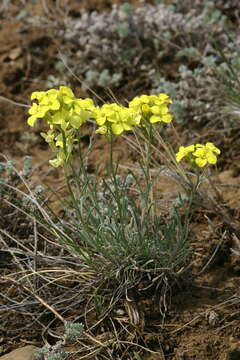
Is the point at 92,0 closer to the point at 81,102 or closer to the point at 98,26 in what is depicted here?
the point at 98,26

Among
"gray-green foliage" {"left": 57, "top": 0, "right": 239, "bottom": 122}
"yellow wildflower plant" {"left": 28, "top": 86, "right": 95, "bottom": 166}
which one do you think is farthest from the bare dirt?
"yellow wildflower plant" {"left": 28, "top": 86, "right": 95, "bottom": 166}

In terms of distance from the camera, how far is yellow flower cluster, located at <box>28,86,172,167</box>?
205 cm

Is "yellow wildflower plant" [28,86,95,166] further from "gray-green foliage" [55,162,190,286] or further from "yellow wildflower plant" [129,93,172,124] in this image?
"gray-green foliage" [55,162,190,286]

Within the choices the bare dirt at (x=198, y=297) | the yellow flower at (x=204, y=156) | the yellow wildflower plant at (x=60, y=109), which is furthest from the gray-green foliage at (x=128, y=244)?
the yellow wildflower plant at (x=60, y=109)

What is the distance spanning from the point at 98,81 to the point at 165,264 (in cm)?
189

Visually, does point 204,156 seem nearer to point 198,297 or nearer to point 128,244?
point 128,244

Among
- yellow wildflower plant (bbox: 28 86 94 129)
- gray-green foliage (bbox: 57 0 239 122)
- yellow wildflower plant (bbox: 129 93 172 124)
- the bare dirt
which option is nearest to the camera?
yellow wildflower plant (bbox: 28 86 94 129)

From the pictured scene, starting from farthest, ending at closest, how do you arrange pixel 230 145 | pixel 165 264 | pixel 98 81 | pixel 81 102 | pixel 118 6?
pixel 118 6
pixel 98 81
pixel 230 145
pixel 165 264
pixel 81 102

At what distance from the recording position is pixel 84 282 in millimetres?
2590

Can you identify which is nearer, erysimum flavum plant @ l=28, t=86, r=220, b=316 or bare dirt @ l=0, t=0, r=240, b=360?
erysimum flavum plant @ l=28, t=86, r=220, b=316

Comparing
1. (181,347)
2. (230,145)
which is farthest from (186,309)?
(230,145)

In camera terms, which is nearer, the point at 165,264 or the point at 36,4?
the point at 165,264

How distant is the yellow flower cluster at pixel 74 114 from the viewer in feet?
6.72

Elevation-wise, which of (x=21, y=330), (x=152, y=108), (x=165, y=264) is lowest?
(x=21, y=330)
